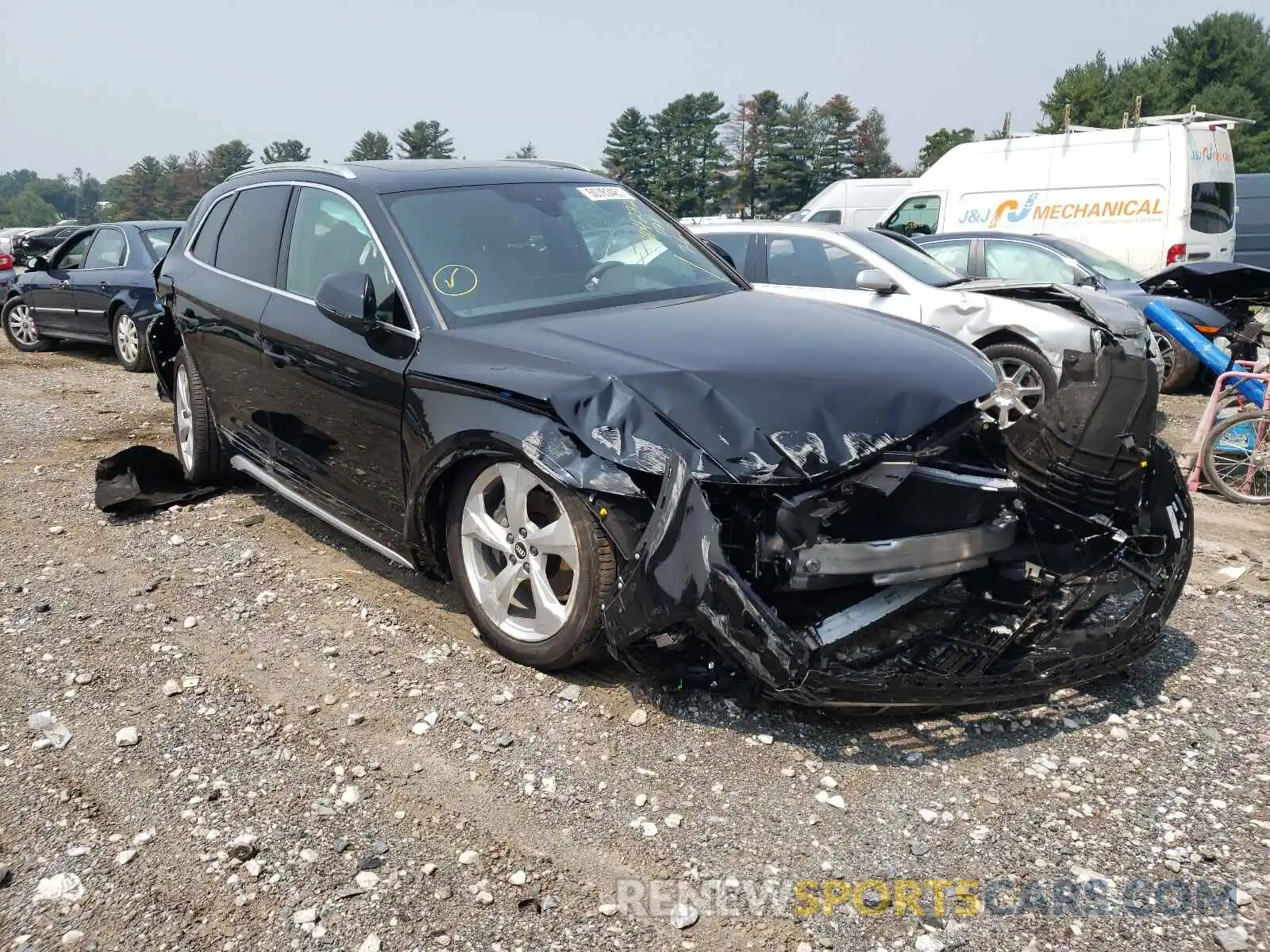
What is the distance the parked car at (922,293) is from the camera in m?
8.02

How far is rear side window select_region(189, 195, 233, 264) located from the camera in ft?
18.7

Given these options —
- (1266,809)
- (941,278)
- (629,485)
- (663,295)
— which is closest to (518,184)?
(663,295)

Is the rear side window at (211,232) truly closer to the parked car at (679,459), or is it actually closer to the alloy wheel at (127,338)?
the parked car at (679,459)

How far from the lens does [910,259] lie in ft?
28.7

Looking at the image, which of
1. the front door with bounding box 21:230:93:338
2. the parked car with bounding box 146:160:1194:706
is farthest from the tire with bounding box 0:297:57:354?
the parked car with bounding box 146:160:1194:706

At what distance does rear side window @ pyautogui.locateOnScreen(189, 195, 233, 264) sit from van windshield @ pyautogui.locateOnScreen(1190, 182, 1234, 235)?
38.5 feet

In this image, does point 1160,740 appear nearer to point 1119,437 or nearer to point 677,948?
point 1119,437

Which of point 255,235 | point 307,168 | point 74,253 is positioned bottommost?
point 74,253

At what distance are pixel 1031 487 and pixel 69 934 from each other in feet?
10.8

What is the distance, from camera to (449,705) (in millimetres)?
3619

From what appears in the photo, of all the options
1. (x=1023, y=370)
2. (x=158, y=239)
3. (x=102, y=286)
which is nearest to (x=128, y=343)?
(x=102, y=286)

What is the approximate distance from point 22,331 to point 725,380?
A: 1272cm

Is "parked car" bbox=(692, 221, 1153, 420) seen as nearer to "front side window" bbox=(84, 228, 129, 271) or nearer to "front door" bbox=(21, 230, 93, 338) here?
"front side window" bbox=(84, 228, 129, 271)

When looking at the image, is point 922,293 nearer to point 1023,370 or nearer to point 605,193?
point 1023,370
